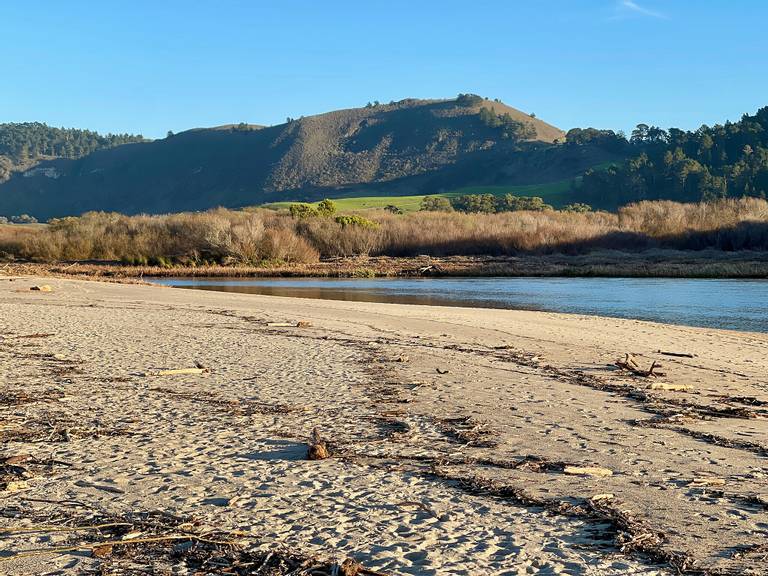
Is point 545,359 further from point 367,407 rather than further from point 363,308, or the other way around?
point 363,308

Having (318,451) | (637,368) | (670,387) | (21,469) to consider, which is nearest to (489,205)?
(637,368)

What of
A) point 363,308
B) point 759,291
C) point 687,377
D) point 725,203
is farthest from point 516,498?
point 725,203

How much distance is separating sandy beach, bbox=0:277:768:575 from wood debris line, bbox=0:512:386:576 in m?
0.03

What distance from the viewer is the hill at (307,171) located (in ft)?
549

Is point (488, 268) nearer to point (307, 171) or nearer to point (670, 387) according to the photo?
point (670, 387)

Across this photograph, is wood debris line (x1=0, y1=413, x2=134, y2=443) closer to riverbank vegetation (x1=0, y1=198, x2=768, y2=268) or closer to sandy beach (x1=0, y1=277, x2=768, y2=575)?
sandy beach (x1=0, y1=277, x2=768, y2=575)

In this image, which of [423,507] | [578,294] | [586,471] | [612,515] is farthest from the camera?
[578,294]

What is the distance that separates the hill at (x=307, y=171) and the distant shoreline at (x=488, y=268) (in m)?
97.8

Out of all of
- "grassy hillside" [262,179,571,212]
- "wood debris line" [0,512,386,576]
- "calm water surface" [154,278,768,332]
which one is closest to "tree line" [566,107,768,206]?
"grassy hillside" [262,179,571,212]

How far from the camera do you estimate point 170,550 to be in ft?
15.7

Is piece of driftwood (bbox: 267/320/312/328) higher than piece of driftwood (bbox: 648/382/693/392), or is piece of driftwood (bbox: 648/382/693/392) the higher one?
piece of driftwood (bbox: 267/320/312/328)

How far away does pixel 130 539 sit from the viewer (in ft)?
16.1

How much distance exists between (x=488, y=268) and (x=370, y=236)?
1447 cm

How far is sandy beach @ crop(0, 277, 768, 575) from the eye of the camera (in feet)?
16.1
